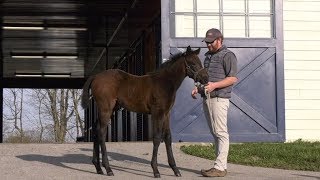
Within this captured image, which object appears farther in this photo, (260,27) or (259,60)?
(260,27)

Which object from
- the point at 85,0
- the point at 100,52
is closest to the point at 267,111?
the point at 85,0

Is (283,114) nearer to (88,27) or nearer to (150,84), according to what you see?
(150,84)

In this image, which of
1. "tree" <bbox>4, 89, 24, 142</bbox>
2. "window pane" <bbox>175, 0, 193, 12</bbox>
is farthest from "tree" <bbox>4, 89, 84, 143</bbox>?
"window pane" <bbox>175, 0, 193, 12</bbox>

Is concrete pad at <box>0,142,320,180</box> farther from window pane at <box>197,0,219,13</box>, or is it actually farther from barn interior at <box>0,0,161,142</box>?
barn interior at <box>0,0,161,142</box>

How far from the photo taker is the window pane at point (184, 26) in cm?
1445

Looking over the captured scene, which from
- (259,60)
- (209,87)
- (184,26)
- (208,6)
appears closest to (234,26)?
(208,6)

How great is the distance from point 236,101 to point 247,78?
0.58m

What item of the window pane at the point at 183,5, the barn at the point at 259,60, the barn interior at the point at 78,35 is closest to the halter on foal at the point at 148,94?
the barn at the point at 259,60

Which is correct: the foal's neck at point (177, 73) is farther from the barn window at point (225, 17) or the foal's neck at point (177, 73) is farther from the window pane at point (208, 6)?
the window pane at point (208, 6)

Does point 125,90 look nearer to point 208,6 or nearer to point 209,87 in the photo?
point 209,87

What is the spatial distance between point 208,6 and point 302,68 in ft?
8.22

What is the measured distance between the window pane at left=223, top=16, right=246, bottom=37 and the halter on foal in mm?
5538

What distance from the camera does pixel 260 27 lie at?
48.5 ft

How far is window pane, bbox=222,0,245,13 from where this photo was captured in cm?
1473
